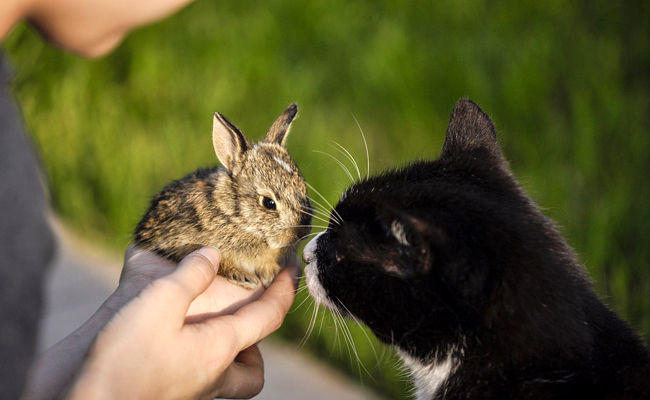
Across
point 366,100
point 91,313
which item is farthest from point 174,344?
point 366,100

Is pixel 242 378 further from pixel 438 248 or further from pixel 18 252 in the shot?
pixel 18 252

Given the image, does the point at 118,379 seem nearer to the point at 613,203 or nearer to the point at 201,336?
the point at 201,336

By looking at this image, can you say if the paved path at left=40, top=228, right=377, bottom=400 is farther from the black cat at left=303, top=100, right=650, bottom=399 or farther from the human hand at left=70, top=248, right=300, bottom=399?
the black cat at left=303, top=100, right=650, bottom=399

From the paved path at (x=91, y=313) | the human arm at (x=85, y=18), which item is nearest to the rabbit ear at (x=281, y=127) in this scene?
the human arm at (x=85, y=18)

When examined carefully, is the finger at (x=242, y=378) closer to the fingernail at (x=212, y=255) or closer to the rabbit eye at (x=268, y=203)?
the fingernail at (x=212, y=255)

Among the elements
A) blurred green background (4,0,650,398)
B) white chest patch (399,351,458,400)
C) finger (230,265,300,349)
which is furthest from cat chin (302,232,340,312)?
blurred green background (4,0,650,398)

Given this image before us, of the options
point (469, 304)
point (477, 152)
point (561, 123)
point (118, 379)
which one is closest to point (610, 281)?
point (561, 123)

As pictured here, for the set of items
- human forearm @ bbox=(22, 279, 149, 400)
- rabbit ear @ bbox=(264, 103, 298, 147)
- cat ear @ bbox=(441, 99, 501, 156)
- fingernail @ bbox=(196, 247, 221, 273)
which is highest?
cat ear @ bbox=(441, 99, 501, 156)
